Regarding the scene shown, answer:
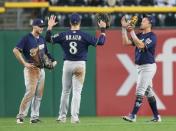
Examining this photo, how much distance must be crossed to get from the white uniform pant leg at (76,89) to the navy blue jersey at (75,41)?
0.20 m

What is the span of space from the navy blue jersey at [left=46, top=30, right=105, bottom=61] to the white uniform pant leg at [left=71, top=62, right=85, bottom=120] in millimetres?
196

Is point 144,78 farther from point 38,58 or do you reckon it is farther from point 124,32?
point 38,58

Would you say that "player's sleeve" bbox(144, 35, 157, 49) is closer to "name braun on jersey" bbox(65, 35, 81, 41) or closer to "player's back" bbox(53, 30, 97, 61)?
"player's back" bbox(53, 30, 97, 61)

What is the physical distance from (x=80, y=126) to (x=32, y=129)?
962 millimetres

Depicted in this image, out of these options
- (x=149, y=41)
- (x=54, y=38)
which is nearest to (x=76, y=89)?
(x=54, y=38)

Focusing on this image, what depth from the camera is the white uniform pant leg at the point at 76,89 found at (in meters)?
14.2

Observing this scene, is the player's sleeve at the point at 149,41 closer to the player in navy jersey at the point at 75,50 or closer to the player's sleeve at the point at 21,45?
the player in navy jersey at the point at 75,50

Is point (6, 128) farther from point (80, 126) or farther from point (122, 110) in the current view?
point (122, 110)

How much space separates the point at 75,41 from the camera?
559 inches

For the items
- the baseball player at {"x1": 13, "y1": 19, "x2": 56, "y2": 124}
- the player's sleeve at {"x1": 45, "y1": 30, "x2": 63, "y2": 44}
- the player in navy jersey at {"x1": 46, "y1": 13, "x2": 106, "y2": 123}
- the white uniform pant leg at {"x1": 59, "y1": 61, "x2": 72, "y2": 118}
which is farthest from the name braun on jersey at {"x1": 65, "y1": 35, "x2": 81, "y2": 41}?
the baseball player at {"x1": 13, "y1": 19, "x2": 56, "y2": 124}

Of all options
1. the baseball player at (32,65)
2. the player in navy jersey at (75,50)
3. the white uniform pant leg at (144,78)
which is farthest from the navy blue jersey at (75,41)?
the white uniform pant leg at (144,78)

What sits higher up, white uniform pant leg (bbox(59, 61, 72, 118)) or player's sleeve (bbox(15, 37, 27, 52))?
player's sleeve (bbox(15, 37, 27, 52))

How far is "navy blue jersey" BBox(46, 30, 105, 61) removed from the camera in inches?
559

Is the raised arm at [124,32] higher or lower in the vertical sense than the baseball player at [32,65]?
higher
